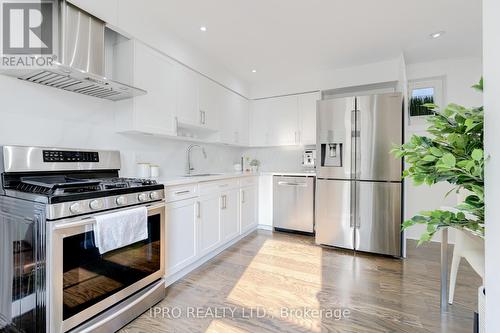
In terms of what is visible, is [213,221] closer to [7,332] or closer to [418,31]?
[7,332]

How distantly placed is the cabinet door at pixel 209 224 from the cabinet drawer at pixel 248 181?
2.15 feet

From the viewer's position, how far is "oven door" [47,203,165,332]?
47.2 inches

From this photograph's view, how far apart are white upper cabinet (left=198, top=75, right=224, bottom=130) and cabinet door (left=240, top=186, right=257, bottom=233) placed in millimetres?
1064

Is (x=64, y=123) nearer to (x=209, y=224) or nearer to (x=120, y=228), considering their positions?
(x=120, y=228)

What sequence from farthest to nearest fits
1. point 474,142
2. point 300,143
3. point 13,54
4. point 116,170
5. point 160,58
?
point 300,143 → point 160,58 → point 116,170 → point 13,54 → point 474,142

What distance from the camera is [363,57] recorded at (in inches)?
120

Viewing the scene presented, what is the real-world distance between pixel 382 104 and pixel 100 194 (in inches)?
117

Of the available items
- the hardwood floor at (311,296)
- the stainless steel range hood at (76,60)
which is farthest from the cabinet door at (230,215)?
the stainless steel range hood at (76,60)

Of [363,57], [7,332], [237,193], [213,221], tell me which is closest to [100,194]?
[7,332]

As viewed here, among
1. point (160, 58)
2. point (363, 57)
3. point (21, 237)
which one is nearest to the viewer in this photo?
point (21, 237)

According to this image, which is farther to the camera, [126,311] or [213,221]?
[213,221]

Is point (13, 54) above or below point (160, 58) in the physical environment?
below

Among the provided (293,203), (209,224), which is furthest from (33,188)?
(293,203)

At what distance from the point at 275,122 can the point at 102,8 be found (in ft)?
9.10
